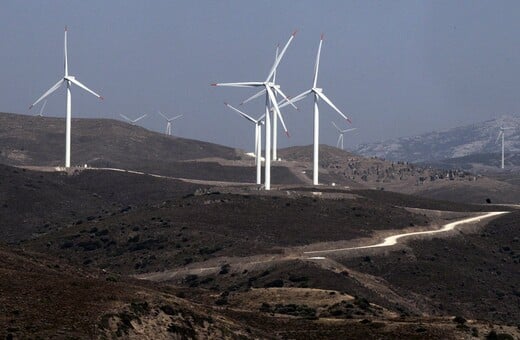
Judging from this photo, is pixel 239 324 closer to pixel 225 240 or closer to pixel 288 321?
pixel 288 321

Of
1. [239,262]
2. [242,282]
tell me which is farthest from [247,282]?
[239,262]

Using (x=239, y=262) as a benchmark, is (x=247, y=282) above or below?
below

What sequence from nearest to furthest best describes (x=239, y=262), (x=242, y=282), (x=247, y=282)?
(x=247, y=282) < (x=242, y=282) < (x=239, y=262)

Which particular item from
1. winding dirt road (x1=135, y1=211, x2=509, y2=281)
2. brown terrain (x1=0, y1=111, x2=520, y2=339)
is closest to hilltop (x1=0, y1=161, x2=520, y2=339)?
brown terrain (x1=0, y1=111, x2=520, y2=339)

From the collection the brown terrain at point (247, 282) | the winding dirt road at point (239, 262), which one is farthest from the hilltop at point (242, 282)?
the winding dirt road at point (239, 262)

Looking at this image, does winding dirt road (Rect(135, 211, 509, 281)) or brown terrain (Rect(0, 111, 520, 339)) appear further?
winding dirt road (Rect(135, 211, 509, 281))

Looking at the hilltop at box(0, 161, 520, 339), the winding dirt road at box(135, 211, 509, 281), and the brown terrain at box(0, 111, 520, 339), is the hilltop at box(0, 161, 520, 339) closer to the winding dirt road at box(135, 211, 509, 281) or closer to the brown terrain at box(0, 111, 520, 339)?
the brown terrain at box(0, 111, 520, 339)

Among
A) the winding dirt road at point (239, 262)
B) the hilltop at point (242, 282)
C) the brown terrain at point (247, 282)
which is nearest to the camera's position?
the brown terrain at point (247, 282)

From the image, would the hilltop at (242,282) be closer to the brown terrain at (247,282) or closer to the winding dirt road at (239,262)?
the brown terrain at (247,282)

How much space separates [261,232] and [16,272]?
9025 cm

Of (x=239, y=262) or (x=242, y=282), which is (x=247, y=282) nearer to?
(x=242, y=282)

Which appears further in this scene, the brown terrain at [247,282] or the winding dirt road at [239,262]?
the winding dirt road at [239,262]

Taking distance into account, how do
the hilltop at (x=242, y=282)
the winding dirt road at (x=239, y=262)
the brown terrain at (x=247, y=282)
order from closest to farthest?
the brown terrain at (x=247, y=282)
the hilltop at (x=242, y=282)
the winding dirt road at (x=239, y=262)

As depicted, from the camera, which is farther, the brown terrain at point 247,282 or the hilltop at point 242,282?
the hilltop at point 242,282
